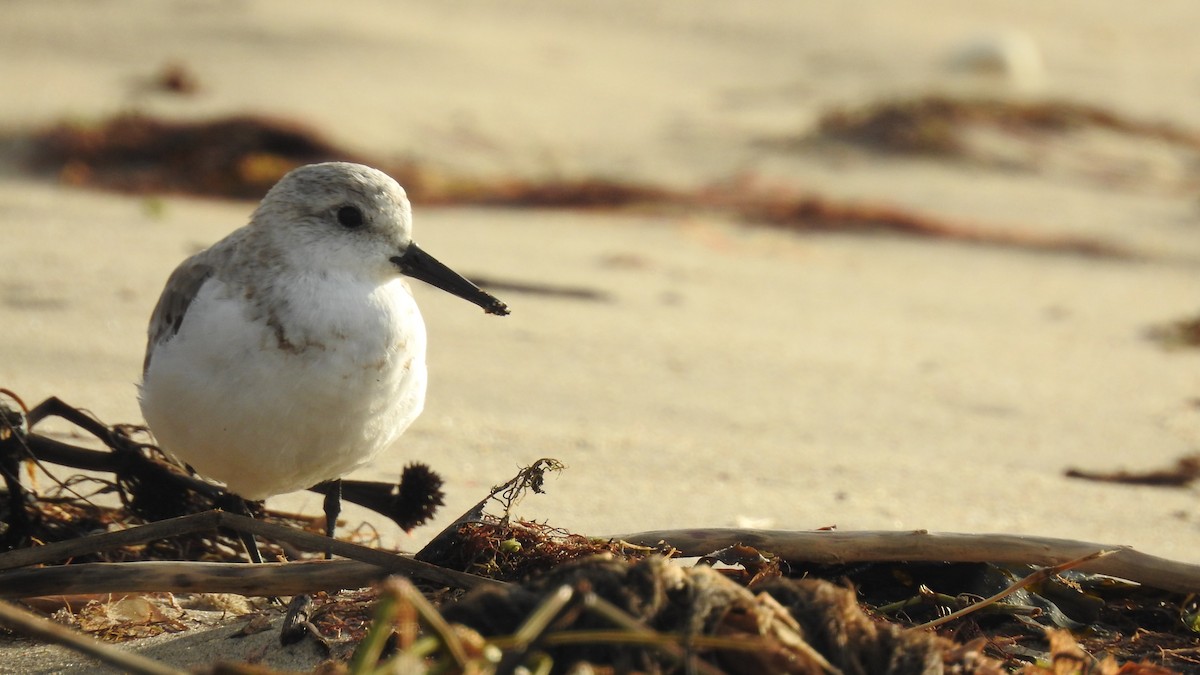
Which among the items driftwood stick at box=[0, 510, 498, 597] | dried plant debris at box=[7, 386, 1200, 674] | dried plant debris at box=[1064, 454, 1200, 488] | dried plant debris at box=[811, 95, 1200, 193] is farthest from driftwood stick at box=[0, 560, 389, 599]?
dried plant debris at box=[811, 95, 1200, 193]

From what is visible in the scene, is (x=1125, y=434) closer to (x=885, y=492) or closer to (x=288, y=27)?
→ (x=885, y=492)

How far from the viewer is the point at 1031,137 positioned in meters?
9.04

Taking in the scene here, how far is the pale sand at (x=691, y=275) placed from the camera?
4.07m

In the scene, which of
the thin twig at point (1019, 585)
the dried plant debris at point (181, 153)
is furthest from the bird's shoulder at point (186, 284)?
the dried plant debris at point (181, 153)

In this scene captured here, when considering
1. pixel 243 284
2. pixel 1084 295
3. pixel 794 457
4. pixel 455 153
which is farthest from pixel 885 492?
pixel 455 153

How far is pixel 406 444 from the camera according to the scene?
13.5 ft

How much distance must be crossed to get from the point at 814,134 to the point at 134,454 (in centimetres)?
658

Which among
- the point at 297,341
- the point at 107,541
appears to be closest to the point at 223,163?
the point at 297,341

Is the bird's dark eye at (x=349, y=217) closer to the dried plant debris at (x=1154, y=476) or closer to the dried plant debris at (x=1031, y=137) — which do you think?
the dried plant debris at (x=1154, y=476)

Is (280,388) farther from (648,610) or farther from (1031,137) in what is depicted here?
(1031,137)

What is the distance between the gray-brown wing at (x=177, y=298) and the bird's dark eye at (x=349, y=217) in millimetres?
322

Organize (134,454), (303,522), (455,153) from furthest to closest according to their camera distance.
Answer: (455,153), (303,522), (134,454)

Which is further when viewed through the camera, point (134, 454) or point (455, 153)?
point (455, 153)

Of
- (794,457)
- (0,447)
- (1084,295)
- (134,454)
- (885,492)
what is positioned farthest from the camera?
(1084,295)
